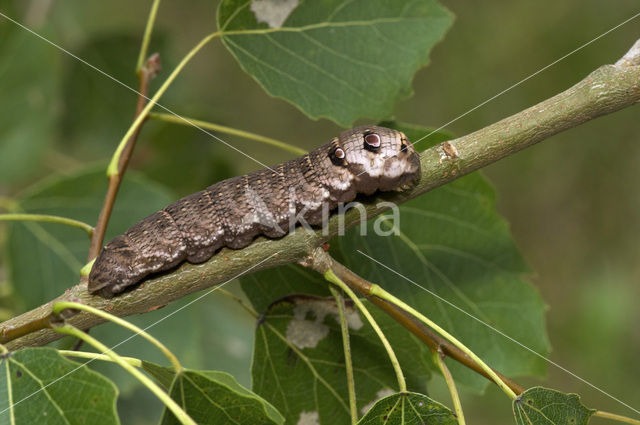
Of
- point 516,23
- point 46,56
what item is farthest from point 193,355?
point 516,23

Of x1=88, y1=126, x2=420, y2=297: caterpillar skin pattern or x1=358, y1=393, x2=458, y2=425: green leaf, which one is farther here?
x1=88, y1=126, x2=420, y2=297: caterpillar skin pattern

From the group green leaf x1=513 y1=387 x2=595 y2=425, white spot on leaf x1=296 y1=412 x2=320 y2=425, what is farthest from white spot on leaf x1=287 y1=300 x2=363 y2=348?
green leaf x1=513 y1=387 x2=595 y2=425

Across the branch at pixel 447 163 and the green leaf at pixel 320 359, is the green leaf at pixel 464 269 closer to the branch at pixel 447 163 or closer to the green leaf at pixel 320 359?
the green leaf at pixel 320 359

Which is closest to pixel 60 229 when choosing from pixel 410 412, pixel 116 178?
pixel 116 178

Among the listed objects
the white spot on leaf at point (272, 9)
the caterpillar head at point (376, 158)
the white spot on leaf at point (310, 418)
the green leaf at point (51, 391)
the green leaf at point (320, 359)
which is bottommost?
the white spot on leaf at point (310, 418)

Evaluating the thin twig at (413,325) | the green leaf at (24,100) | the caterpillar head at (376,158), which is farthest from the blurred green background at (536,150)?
the thin twig at (413,325)

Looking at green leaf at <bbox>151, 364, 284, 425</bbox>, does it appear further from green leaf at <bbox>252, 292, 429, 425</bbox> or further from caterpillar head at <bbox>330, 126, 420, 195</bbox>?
caterpillar head at <bbox>330, 126, 420, 195</bbox>

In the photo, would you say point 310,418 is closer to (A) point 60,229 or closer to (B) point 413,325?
(B) point 413,325
